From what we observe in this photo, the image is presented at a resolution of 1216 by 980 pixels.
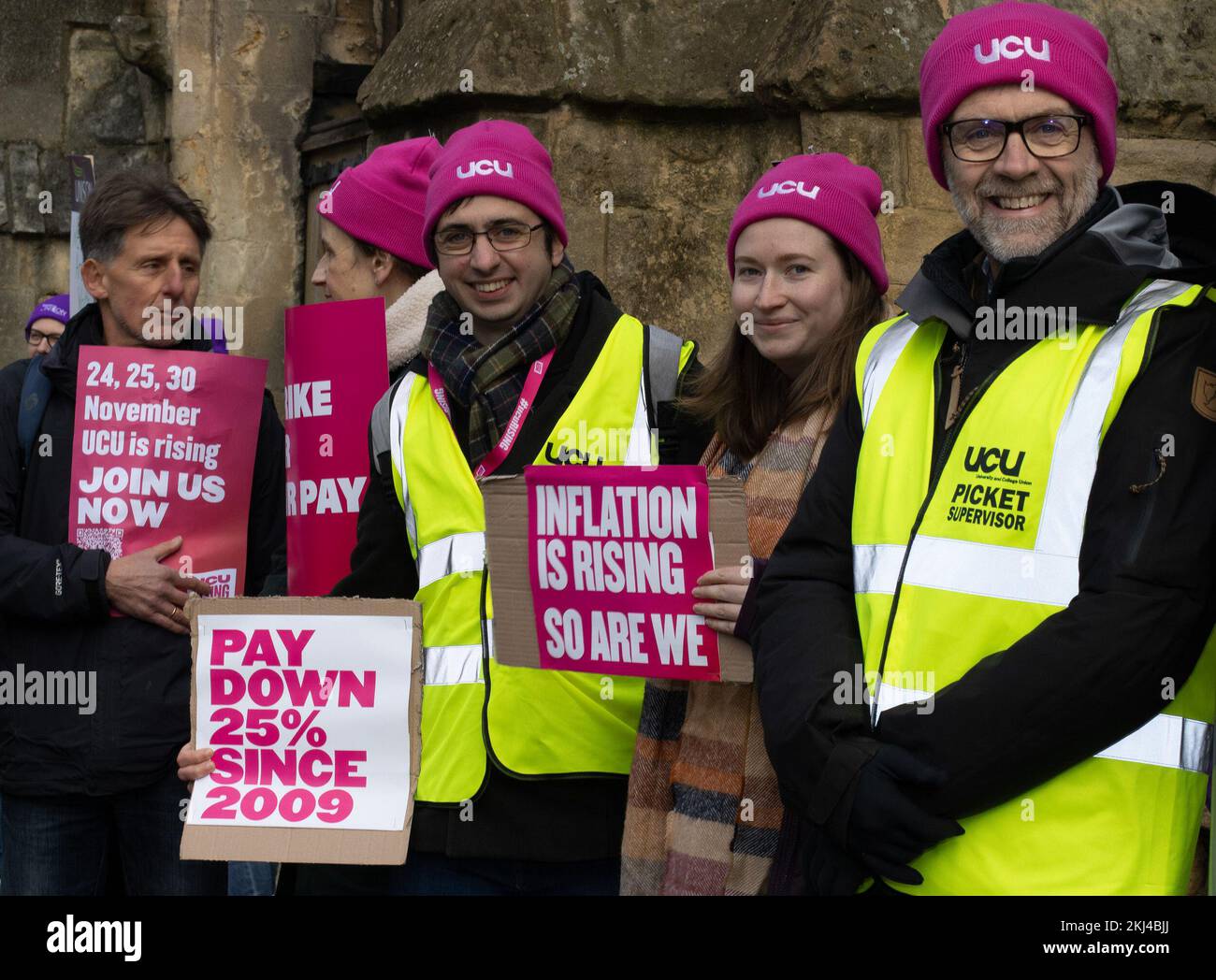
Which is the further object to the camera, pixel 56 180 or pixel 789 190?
pixel 56 180

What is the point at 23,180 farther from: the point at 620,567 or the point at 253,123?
the point at 620,567

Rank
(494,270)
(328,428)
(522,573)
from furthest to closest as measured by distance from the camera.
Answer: (328,428), (494,270), (522,573)

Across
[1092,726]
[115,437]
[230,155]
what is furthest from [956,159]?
[230,155]

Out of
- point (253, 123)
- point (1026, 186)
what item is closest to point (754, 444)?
point (1026, 186)

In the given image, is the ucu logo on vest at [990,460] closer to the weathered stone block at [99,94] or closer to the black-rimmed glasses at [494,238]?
the black-rimmed glasses at [494,238]

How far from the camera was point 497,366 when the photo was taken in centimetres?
327

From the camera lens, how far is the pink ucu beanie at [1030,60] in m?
2.62

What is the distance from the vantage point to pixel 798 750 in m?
2.44

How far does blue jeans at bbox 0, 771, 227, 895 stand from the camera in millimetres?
3717

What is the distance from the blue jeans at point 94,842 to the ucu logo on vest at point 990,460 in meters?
2.16

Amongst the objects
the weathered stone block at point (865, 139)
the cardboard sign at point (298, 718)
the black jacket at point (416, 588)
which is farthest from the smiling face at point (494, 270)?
the weathered stone block at point (865, 139)

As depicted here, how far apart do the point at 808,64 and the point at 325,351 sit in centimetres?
182

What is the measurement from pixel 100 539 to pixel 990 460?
218 cm
